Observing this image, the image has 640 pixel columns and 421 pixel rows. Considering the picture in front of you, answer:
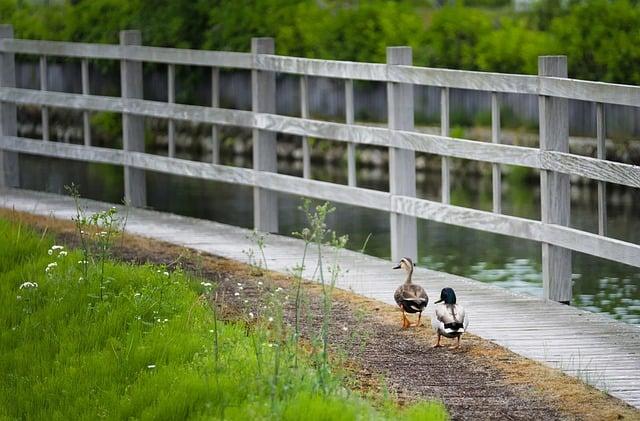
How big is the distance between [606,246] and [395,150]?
8.88 ft

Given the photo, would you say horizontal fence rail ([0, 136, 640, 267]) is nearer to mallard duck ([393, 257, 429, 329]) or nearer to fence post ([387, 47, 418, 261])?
fence post ([387, 47, 418, 261])

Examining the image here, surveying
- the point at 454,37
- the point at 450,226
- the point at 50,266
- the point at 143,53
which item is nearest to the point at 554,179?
the point at 50,266

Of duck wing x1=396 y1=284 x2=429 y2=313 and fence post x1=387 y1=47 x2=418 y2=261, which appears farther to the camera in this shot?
fence post x1=387 y1=47 x2=418 y2=261

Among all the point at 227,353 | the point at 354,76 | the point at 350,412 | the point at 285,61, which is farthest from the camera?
the point at 285,61

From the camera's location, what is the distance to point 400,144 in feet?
38.9

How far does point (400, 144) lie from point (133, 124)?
4.70m

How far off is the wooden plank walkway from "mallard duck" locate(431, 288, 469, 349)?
1.29ft

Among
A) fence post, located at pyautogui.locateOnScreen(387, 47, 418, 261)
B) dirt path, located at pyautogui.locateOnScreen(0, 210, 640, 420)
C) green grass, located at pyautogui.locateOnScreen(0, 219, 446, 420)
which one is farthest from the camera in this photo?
fence post, located at pyautogui.locateOnScreen(387, 47, 418, 261)

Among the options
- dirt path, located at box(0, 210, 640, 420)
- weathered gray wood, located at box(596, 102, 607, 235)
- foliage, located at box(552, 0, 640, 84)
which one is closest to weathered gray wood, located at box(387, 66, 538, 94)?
weathered gray wood, located at box(596, 102, 607, 235)

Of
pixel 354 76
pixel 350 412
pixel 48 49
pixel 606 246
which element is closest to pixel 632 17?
pixel 48 49

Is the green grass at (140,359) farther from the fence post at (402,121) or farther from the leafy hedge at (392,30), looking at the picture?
the leafy hedge at (392,30)

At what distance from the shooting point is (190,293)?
9391mm

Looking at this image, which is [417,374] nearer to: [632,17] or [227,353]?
[227,353]

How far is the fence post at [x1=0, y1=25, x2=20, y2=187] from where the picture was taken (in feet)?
58.1
